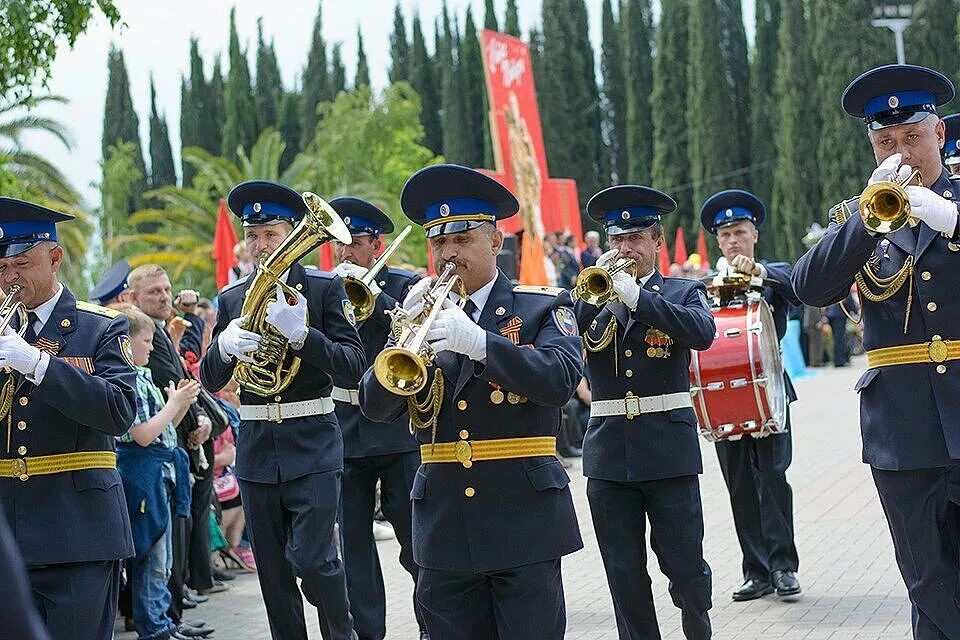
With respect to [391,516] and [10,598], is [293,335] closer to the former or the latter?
[391,516]

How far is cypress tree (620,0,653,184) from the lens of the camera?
6047 centimetres

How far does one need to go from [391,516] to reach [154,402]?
165cm

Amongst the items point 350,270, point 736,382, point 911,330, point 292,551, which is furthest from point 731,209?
point 292,551

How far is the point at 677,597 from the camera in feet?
22.5

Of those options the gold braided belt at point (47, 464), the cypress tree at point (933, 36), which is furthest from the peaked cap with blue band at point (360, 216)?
the cypress tree at point (933, 36)

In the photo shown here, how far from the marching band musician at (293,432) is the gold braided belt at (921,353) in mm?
2492

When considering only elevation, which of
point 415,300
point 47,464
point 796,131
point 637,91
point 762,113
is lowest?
point 47,464

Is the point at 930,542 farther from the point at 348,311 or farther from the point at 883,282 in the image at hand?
the point at 348,311

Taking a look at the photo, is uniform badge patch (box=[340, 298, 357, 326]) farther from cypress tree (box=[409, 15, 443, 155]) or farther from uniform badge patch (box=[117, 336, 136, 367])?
cypress tree (box=[409, 15, 443, 155])

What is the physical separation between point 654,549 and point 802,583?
2.70m

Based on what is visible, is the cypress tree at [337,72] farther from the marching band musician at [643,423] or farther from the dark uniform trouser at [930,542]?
the dark uniform trouser at [930,542]

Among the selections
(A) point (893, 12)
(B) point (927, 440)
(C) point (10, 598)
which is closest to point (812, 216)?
(A) point (893, 12)

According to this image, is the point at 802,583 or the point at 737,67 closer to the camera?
the point at 802,583

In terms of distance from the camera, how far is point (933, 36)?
51656mm
